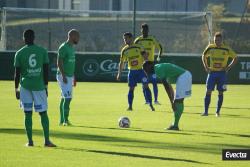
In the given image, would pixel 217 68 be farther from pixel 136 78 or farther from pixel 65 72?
pixel 65 72

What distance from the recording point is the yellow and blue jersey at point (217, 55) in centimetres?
2200

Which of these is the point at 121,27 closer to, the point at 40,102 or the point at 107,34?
the point at 107,34

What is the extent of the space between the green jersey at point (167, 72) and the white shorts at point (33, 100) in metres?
3.51

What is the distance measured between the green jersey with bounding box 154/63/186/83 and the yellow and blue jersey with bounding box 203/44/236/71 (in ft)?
14.2

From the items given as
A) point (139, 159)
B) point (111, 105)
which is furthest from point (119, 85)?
point (139, 159)

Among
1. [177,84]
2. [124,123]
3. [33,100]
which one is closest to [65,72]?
[124,123]

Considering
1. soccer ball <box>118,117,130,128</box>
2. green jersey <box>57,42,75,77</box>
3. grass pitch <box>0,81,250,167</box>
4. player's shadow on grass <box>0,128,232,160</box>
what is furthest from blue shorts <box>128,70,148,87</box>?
A: player's shadow on grass <box>0,128,232,160</box>

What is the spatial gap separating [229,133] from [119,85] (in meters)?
19.1

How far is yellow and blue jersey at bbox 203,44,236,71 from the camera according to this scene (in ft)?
72.2

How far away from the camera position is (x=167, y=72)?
17.5 m

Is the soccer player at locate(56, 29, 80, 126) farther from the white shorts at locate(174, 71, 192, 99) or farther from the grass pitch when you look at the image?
the white shorts at locate(174, 71, 192, 99)

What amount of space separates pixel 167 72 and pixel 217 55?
4.94 m

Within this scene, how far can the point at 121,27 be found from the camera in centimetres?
5325

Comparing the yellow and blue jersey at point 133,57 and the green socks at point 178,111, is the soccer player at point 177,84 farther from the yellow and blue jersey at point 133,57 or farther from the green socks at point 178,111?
the yellow and blue jersey at point 133,57
